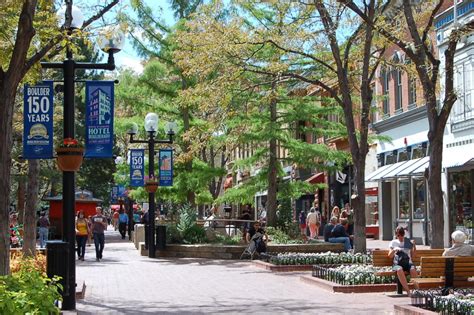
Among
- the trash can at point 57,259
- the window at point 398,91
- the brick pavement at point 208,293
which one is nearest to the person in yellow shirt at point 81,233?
the brick pavement at point 208,293

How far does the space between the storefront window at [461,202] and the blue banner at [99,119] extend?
1693 cm

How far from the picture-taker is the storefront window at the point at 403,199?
3381 cm

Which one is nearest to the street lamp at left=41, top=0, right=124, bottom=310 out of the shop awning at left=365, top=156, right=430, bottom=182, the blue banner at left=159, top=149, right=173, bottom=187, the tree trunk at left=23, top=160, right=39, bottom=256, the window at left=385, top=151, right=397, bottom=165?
the tree trunk at left=23, top=160, right=39, bottom=256

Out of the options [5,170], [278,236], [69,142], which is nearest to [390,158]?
[278,236]

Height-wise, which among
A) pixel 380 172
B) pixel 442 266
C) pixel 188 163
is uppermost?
pixel 188 163

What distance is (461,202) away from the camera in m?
28.4

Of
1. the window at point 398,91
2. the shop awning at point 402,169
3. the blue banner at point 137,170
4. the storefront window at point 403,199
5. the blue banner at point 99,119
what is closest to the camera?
the blue banner at point 99,119

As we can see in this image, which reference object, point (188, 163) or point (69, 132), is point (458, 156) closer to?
point (188, 163)

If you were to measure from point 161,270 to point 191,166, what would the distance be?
12.6 m

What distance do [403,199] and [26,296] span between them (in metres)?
28.9

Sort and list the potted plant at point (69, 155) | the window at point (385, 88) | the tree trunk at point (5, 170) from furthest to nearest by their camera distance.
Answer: the window at point (385, 88) < the potted plant at point (69, 155) < the tree trunk at point (5, 170)

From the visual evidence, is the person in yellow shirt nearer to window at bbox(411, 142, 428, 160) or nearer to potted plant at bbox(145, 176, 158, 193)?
potted plant at bbox(145, 176, 158, 193)

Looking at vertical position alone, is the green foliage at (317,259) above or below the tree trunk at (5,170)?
below

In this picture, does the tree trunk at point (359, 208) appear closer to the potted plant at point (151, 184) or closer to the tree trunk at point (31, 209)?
the tree trunk at point (31, 209)
